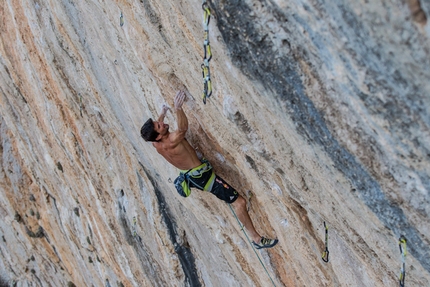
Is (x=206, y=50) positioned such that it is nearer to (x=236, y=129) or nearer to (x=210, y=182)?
(x=236, y=129)

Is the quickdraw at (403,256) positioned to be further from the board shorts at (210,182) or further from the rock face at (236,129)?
the board shorts at (210,182)

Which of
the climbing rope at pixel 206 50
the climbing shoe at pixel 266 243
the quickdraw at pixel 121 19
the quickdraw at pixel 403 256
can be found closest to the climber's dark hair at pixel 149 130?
the climbing rope at pixel 206 50

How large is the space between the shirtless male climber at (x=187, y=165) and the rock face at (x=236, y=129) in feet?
0.48

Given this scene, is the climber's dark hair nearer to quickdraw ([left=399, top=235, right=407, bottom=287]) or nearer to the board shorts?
the board shorts

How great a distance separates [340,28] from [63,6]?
4079 mm

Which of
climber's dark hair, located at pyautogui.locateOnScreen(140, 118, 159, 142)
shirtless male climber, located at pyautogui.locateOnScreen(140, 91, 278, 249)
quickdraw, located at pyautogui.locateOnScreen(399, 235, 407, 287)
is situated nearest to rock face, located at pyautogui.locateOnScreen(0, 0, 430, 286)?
quickdraw, located at pyautogui.locateOnScreen(399, 235, 407, 287)

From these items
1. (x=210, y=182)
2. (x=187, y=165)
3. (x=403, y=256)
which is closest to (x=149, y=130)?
(x=187, y=165)

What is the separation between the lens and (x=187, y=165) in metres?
4.54

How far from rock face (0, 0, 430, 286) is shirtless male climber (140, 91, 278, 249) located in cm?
15

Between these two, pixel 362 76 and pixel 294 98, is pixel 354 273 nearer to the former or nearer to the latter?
pixel 294 98

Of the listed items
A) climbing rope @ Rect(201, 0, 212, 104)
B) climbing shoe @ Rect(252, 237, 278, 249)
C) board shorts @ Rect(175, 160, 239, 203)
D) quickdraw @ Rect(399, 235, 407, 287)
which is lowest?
climbing shoe @ Rect(252, 237, 278, 249)

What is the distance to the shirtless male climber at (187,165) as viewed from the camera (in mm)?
4117

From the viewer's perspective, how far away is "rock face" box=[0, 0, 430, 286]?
212 centimetres

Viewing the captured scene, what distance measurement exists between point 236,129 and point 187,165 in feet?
3.74
